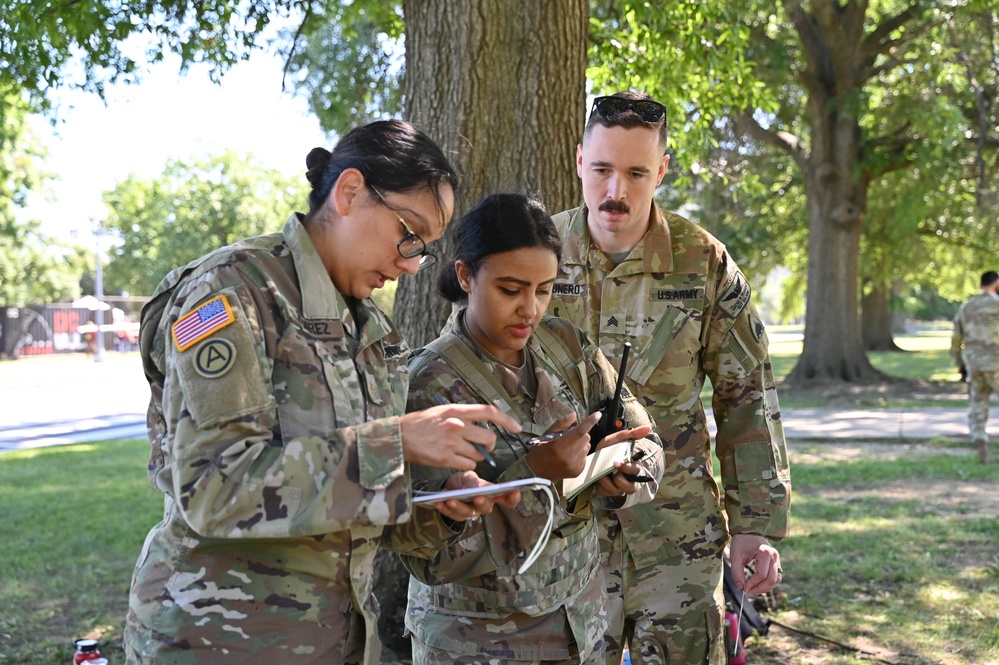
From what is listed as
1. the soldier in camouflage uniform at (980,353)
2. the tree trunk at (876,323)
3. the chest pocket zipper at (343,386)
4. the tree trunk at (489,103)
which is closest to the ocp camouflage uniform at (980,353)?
the soldier in camouflage uniform at (980,353)

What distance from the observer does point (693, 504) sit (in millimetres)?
3047

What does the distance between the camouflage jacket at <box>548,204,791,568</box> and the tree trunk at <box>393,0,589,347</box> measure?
1623 mm

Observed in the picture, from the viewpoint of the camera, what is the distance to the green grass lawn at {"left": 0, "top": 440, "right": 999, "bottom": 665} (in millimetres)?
5278

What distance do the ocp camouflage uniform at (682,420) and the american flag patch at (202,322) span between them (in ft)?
5.17

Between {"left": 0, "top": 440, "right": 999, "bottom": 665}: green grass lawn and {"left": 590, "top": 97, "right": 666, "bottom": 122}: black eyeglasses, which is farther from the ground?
{"left": 590, "top": 97, "right": 666, "bottom": 122}: black eyeglasses

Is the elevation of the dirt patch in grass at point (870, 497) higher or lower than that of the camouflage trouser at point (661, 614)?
lower

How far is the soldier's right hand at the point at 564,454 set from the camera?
2232 mm

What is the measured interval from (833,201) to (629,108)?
1726 centimetres

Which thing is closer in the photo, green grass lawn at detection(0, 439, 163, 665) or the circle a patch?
the circle a patch

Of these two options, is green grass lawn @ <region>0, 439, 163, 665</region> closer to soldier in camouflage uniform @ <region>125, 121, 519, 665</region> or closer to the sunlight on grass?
soldier in camouflage uniform @ <region>125, 121, 519, 665</region>

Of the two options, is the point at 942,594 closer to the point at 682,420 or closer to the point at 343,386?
the point at 682,420

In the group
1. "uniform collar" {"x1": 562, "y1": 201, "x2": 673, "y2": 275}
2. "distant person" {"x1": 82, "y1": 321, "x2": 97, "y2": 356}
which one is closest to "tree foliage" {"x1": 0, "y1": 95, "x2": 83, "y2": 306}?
"distant person" {"x1": 82, "y1": 321, "x2": 97, "y2": 356}

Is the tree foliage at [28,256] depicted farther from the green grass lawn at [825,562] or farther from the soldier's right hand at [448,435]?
the soldier's right hand at [448,435]

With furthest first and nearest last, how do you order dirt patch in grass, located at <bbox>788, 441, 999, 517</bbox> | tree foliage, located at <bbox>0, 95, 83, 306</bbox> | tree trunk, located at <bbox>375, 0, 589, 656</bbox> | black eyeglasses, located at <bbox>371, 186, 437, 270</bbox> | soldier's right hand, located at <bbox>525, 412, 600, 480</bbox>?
tree foliage, located at <bbox>0, 95, 83, 306</bbox>, dirt patch in grass, located at <bbox>788, 441, 999, 517</bbox>, tree trunk, located at <bbox>375, 0, 589, 656</bbox>, soldier's right hand, located at <bbox>525, 412, 600, 480</bbox>, black eyeglasses, located at <bbox>371, 186, 437, 270</bbox>
